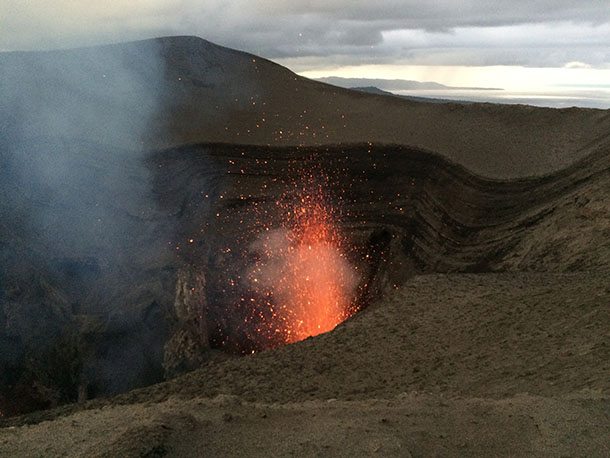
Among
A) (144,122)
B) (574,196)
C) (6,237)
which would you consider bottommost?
(6,237)

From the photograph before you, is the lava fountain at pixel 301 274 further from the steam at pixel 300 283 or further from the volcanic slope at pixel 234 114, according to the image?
the volcanic slope at pixel 234 114

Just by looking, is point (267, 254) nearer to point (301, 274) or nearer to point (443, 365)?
point (301, 274)

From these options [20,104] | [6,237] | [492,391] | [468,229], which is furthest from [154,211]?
[492,391]

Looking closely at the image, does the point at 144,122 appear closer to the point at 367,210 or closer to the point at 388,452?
the point at 367,210

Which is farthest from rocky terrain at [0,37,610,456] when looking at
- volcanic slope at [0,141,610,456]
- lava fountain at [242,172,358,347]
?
lava fountain at [242,172,358,347]

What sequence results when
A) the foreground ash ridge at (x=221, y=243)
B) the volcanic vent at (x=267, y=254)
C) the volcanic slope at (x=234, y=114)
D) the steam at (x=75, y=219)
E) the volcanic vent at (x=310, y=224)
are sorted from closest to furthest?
the foreground ash ridge at (x=221, y=243) → the steam at (x=75, y=219) → the volcanic vent at (x=310, y=224) → the volcanic vent at (x=267, y=254) → the volcanic slope at (x=234, y=114)

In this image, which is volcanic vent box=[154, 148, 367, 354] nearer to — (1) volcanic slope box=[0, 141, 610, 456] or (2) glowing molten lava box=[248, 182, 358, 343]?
(2) glowing molten lava box=[248, 182, 358, 343]

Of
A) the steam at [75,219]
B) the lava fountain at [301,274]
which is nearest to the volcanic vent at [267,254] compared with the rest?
the lava fountain at [301,274]

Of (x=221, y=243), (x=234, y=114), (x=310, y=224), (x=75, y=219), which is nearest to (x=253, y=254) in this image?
(x=221, y=243)
